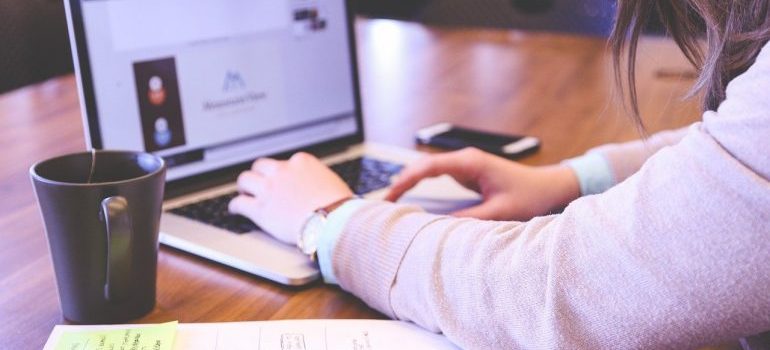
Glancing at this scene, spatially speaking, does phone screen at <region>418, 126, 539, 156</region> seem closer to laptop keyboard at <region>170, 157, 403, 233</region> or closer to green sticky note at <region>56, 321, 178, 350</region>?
laptop keyboard at <region>170, 157, 403, 233</region>

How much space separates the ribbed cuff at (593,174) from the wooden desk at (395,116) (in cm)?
13

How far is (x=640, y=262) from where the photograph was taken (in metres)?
0.52

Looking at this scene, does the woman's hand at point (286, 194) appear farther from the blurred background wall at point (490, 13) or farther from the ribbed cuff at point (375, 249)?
the blurred background wall at point (490, 13)

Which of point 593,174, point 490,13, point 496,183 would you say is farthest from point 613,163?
point 490,13

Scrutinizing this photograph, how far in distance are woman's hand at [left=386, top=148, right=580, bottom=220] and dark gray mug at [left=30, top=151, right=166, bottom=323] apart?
0.99 ft

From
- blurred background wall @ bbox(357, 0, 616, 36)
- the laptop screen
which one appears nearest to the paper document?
the laptop screen

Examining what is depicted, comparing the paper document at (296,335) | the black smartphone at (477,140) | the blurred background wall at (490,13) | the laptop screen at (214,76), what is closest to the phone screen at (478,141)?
the black smartphone at (477,140)

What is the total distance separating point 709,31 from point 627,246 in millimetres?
192

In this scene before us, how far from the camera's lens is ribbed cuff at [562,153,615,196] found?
37.5 inches

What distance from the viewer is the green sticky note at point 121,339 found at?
1.84ft

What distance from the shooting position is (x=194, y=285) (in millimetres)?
719

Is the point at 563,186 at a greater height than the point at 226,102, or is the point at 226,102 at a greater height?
the point at 226,102

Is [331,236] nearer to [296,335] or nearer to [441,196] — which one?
[296,335]

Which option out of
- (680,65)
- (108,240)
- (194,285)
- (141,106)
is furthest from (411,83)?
(108,240)
